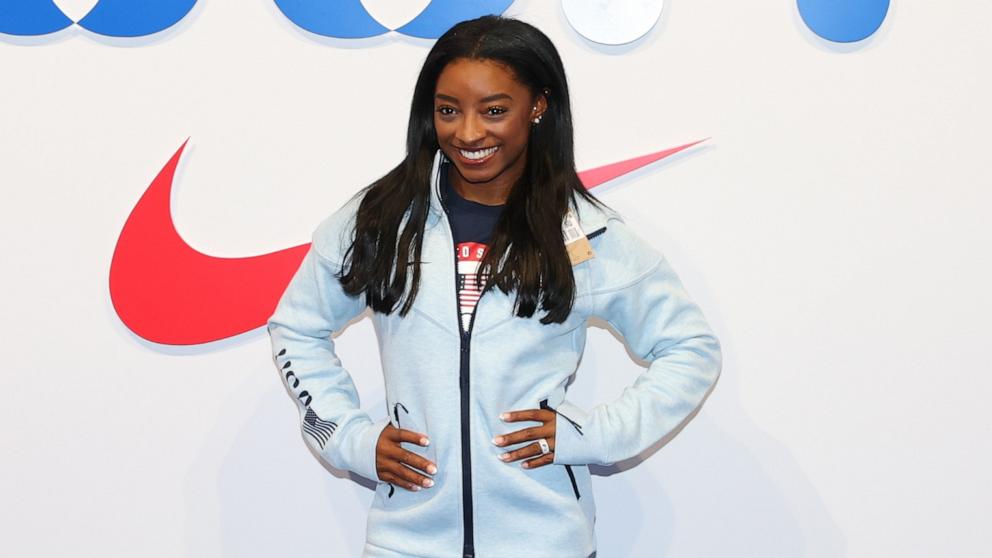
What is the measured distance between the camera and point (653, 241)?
86.7 inches

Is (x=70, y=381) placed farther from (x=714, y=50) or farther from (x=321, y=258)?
(x=714, y=50)

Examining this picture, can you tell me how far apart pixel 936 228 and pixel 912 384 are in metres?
0.31

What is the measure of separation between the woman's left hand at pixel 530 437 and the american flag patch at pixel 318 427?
280mm

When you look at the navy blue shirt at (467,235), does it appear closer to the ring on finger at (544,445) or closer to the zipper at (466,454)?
the zipper at (466,454)

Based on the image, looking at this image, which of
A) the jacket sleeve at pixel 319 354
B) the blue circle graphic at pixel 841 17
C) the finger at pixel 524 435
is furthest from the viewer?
the blue circle graphic at pixel 841 17

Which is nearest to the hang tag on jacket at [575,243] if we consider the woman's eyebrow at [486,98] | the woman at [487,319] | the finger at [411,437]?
Result: the woman at [487,319]

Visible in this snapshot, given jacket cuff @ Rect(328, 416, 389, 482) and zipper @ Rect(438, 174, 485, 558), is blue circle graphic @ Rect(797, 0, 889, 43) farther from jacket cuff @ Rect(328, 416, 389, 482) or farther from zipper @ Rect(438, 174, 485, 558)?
jacket cuff @ Rect(328, 416, 389, 482)

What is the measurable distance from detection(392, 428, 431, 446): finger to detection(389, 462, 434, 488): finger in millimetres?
40

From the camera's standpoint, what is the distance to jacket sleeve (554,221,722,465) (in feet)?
5.74

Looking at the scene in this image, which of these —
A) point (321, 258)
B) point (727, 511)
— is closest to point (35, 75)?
point (321, 258)

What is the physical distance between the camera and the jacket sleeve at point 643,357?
1748mm

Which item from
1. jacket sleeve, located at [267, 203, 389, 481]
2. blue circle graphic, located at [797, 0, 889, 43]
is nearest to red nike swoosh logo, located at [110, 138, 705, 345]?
jacket sleeve, located at [267, 203, 389, 481]

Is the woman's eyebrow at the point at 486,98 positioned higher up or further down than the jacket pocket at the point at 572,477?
higher up

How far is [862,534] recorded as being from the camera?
89.3 inches
